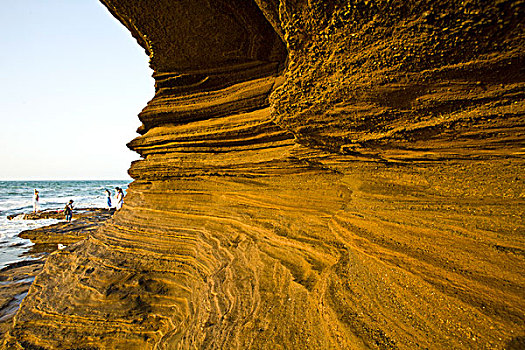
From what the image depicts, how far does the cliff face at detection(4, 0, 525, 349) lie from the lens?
161 cm

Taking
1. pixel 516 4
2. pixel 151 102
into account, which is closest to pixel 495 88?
pixel 516 4

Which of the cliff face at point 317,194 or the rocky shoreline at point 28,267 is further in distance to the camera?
the rocky shoreline at point 28,267

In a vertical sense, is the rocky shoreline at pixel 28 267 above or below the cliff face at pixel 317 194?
below

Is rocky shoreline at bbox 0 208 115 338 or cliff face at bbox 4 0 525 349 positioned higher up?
cliff face at bbox 4 0 525 349

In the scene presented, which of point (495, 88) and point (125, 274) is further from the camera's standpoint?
point (125, 274)

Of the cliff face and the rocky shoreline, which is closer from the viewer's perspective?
the cliff face

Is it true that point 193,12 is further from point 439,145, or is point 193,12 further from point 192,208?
point 439,145

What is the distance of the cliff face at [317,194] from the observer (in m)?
1.61

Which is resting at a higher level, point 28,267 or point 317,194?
point 317,194

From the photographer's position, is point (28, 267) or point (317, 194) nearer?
point (317, 194)

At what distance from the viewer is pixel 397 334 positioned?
5.16 feet

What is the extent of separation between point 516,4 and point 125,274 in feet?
14.8

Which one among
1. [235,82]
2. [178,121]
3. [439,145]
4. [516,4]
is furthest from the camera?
[178,121]

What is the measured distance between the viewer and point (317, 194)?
10.6 feet
